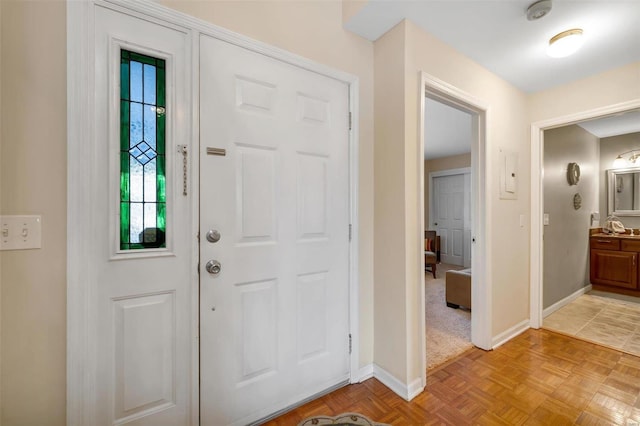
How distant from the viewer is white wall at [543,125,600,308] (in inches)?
121

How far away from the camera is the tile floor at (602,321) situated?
2.47 meters

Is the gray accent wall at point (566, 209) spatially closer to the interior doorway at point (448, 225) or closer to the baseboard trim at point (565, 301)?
the baseboard trim at point (565, 301)

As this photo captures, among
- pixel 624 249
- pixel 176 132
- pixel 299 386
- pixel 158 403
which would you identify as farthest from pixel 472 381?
pixel 624 249

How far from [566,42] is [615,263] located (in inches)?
145

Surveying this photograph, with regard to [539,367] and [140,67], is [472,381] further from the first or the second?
[140,67]

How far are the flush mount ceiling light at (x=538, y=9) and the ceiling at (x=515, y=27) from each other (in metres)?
0.03

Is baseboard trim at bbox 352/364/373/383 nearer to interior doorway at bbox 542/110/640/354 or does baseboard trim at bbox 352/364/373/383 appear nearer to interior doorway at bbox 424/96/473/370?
interior doorway at bbox 424/96/473/370

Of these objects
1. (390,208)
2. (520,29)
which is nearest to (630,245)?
(520,29)

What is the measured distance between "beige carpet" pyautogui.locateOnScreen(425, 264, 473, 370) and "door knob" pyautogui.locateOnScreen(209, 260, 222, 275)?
Answer: 175 cm

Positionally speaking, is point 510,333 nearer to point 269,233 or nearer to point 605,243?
point 269,233

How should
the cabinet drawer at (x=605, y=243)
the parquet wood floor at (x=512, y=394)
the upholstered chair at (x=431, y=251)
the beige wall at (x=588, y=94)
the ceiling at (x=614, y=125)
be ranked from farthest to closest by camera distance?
the upholstered chair at (x=431, y=251), the cabinet drawer at (x=605, y=243), the ceiling at (x=614, y=125), the beige wall at (x=588, y=94), the parquet wood floor at (x=512, y=394)

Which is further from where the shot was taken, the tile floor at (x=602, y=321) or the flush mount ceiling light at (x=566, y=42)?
the tile floor at (x=602, y=321)

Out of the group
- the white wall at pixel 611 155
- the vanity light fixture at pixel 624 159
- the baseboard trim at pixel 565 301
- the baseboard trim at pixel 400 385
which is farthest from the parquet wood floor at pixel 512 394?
the vanity light fixture at pixel 624 159

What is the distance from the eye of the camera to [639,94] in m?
2.17
